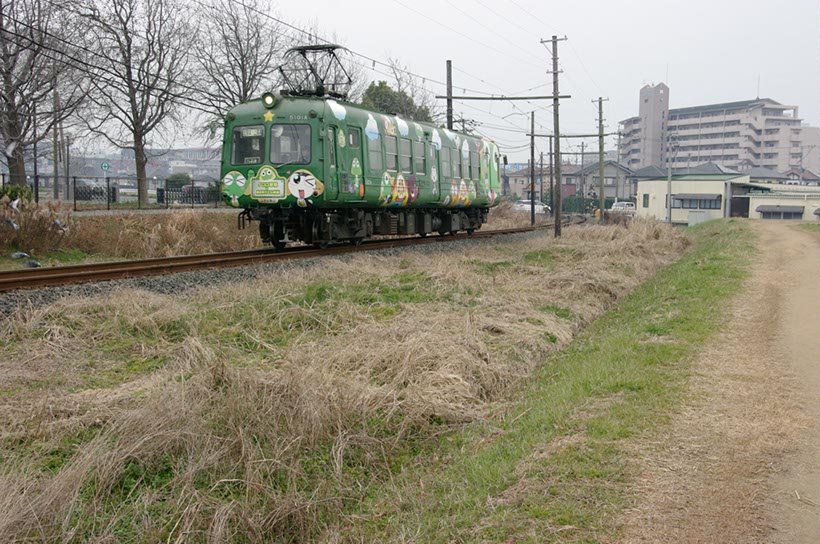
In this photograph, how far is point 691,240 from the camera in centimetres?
3122

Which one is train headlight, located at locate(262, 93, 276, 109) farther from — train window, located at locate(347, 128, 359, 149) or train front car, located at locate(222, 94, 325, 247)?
train window, located at locate(347, 128, 359, 149)

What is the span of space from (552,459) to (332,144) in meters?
11.1

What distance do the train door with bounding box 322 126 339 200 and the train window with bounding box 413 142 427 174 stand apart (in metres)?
4.21

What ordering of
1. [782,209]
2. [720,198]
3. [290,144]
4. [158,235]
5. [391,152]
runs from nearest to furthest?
[290,144] < [391,152] < [158,235] < [782,209] < [720,198]

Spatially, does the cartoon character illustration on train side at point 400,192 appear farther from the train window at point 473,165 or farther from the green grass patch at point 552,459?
the green grass patch at point 552,459

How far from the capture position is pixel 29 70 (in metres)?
25.7

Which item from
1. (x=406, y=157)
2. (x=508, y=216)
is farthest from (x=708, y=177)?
(x=406, y=157)

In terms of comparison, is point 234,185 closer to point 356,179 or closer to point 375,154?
point 356,179

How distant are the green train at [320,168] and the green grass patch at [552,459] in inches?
309

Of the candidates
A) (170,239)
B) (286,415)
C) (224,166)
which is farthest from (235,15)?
(286,415)

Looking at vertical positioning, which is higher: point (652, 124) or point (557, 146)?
point (652, 124)

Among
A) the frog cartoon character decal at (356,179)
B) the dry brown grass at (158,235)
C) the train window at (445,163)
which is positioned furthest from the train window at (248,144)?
the train window at (445,163)

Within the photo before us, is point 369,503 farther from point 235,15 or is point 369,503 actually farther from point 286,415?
point 235,15

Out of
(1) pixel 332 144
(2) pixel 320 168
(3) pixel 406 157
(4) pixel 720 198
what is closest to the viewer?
(2) pixel 320 168
